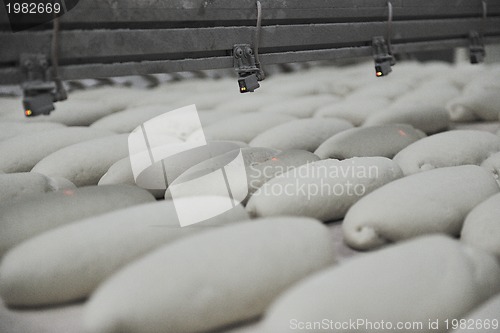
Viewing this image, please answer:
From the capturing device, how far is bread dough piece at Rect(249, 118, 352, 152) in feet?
5.27

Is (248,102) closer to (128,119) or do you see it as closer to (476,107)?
(128,119)

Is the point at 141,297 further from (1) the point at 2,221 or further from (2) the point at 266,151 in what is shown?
(2) the point at 266,151

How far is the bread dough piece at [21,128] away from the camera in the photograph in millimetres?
1841

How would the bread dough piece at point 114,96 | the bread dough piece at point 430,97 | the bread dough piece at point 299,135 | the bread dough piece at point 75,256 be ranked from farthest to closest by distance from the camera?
the bread dough piece at point 114,96 < the bread dough piece at point 430,97 < the bread dough piece at point 299,135 < the bread dough piece at point 75,256

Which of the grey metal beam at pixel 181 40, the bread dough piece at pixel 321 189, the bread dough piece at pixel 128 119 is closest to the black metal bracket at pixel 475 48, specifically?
the grey metal beam at pixel 181 40

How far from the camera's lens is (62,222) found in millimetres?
994

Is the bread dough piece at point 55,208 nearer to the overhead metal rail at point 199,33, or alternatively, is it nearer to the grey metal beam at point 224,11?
the overhead metal rail at point 199,33


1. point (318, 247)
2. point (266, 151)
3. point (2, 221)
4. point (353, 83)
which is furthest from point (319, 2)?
point (353, 83)

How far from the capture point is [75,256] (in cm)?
85

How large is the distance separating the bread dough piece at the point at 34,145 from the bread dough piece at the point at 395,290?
1054 mm

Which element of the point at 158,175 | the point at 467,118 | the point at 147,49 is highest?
the point at 147,49

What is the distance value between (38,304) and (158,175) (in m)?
0.51
